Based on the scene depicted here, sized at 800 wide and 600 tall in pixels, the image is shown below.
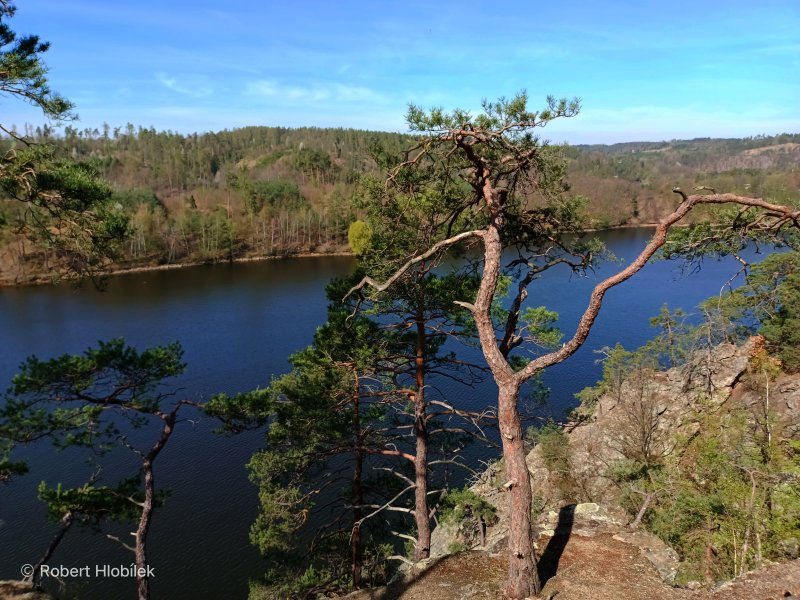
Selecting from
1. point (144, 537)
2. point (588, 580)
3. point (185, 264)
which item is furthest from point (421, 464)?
point (185, 264)

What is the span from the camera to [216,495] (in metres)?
17.0

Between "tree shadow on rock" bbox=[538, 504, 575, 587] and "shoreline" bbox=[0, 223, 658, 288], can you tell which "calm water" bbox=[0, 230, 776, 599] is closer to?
"shoreline" bbox=[0, 223, 658, 288]

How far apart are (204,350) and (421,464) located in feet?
73.9

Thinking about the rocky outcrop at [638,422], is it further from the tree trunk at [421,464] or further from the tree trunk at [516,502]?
the tree trunk at [516,502]

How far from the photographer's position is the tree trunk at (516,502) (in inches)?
230

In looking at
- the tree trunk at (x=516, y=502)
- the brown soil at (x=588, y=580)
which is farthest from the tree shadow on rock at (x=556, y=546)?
the tree trunk at (x=516, y=502)

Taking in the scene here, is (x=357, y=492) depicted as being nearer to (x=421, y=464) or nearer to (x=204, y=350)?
(x=421, y=464)

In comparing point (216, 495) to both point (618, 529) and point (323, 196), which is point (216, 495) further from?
point (323, 196)

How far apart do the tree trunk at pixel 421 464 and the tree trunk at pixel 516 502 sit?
3473 mm

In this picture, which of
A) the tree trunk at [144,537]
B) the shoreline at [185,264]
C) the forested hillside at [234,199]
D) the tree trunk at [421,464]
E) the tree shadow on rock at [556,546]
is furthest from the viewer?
the forested hillside at [234,199]

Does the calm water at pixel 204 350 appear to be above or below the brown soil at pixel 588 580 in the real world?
below

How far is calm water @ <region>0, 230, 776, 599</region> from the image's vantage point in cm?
1480

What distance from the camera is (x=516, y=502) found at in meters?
5.89

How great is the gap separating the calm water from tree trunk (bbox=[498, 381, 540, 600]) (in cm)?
619
